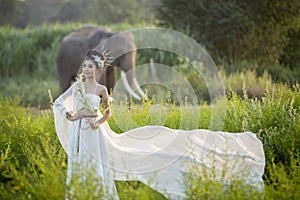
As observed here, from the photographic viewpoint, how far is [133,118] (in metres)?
6.18

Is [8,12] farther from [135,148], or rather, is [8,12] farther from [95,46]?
[135,148]

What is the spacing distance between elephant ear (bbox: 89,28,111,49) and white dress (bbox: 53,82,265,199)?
641cm

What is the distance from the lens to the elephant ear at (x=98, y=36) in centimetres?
1157

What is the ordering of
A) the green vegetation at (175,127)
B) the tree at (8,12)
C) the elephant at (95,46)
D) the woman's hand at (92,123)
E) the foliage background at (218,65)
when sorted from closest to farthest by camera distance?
the woman's hand at (92,123) < the green vegetation at (175,127) < the foliage background at (218,65) < the elephant at (95,46) < the tree at (8,12)

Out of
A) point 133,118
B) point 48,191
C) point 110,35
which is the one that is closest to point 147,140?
point 133,118

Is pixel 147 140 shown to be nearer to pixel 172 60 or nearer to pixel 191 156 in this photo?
pixel 191 156

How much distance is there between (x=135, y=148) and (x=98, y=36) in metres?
6.85

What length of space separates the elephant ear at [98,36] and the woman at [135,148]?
639 cm

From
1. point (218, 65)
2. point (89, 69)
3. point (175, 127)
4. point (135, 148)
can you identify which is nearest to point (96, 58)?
point (89, 69)

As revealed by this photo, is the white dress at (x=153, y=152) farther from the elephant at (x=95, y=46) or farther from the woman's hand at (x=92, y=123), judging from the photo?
the elephant at (x=95, y=46)

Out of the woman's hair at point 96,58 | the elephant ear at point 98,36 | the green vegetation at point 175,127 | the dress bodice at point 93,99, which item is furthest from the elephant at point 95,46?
the dress bodice at point 93,99

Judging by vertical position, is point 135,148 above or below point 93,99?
below

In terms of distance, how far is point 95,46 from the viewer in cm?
1133

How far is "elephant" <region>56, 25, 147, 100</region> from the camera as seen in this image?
10773 millimetres
